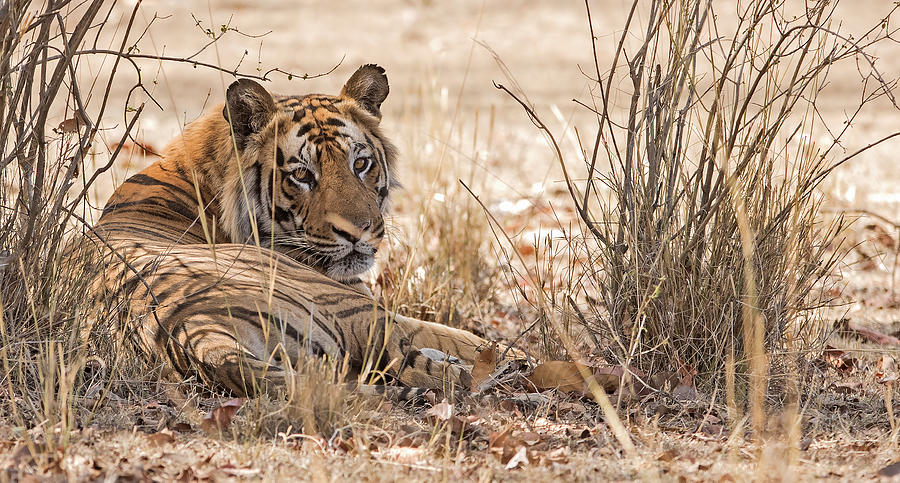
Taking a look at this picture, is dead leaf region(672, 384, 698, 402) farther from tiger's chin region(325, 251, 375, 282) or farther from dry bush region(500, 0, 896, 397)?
tiger's chin region(325, 251, 375, 282)

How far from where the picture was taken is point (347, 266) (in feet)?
13.4

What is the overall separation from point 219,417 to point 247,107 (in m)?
1.67

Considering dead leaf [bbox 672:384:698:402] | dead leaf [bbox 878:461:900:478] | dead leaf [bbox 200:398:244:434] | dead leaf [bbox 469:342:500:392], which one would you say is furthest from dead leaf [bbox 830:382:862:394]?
dead leaf [bbox 200:398:244:434]

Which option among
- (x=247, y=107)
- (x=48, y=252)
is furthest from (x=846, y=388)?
(x=48, y=252)

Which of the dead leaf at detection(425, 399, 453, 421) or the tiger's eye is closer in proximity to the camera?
the dead leaf at detection(425, 399, 453, 421)

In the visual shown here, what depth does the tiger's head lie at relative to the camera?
3984 millimetres

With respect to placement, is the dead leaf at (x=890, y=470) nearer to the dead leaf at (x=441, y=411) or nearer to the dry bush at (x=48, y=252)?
the dead leaf at (x=441, y=411)

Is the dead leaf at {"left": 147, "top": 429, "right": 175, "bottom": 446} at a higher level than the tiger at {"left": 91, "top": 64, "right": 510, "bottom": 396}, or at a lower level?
lower

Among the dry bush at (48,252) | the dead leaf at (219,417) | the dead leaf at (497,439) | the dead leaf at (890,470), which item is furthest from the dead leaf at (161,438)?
the dead leaf at (890,470)

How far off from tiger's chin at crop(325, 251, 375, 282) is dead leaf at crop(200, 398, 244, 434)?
1.34 m

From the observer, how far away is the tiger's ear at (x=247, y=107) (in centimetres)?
385

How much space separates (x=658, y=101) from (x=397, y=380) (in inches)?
51.1

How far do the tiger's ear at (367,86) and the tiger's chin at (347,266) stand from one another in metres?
0.76

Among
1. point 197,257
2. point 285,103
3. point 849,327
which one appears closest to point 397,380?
point 197,257
